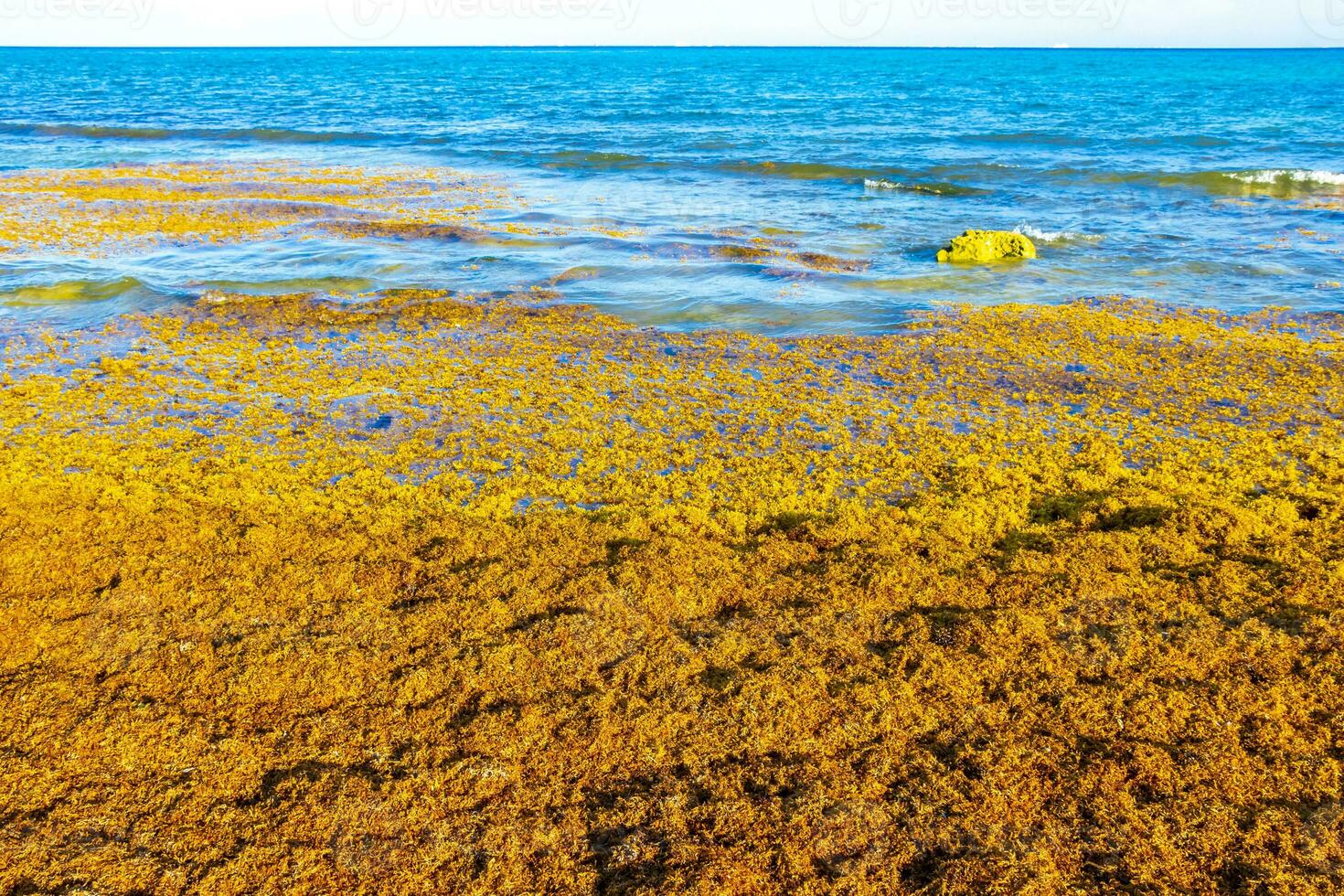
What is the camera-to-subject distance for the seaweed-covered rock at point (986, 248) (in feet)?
42.9

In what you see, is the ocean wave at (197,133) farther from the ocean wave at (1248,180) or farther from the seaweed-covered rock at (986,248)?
the seaweed-covered rock at (986,248)

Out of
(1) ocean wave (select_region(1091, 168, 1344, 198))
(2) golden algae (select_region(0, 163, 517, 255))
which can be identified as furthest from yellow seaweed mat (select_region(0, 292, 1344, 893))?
(1) ocean wave (select_region(1091, 168, 1344, 198))

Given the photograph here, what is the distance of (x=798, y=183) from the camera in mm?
21781

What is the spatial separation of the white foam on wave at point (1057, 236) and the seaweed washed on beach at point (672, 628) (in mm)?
6733

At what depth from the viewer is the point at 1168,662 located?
4121mm

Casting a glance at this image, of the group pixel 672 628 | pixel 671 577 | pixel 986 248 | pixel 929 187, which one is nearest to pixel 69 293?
pixel 671 577

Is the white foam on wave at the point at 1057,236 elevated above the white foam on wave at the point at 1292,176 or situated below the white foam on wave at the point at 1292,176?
below

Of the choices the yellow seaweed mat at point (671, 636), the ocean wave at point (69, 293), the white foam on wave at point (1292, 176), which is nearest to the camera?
the yellow seaweed mat at point (671, 636)

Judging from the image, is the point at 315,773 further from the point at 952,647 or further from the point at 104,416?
the point at 104,416

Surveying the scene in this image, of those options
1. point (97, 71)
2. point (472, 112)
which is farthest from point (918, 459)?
point (97, 71)

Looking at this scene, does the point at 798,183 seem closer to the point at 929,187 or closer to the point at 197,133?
the point at 929,187

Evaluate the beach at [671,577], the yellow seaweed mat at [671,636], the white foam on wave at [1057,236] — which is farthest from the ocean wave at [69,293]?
the white foam on wave at [1057,236]

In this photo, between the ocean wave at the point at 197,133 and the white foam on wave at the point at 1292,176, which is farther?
the ocean wave at the point at 197,133

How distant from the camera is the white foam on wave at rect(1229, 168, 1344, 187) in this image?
66.9 ft
